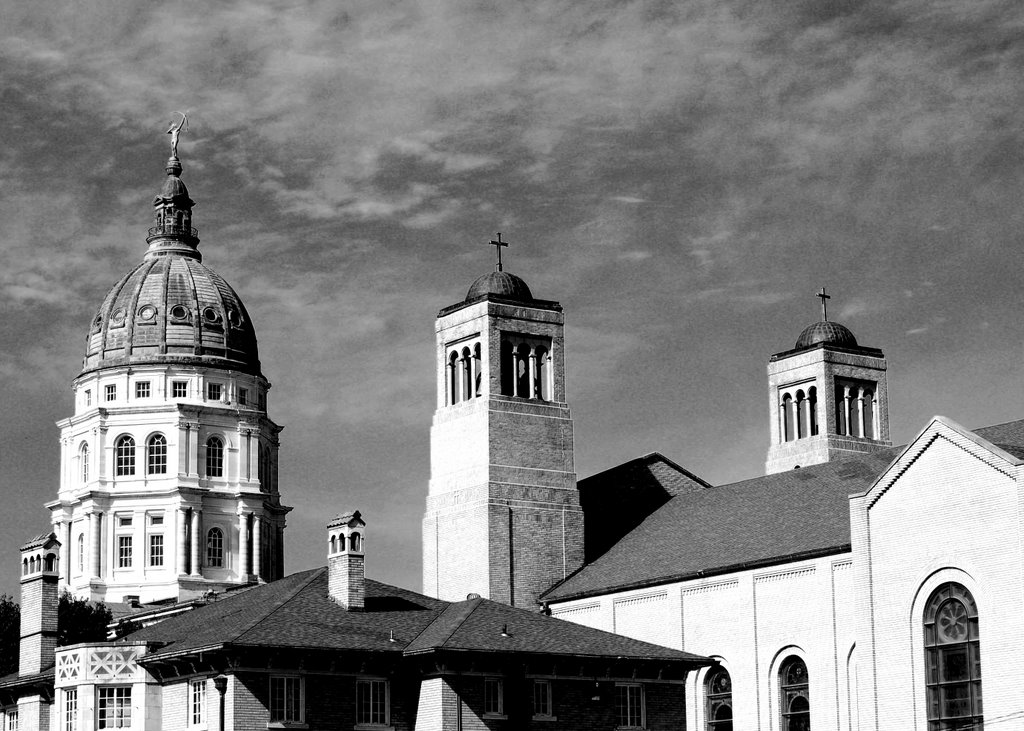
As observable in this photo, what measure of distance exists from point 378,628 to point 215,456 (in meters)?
87.6

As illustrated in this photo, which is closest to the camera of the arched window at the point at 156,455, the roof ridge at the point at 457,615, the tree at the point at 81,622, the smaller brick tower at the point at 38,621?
the roof ridge at the point at 457,615

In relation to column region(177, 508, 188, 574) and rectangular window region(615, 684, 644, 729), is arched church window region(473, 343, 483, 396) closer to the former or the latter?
rectangular window region(615, 684, 644, 729)

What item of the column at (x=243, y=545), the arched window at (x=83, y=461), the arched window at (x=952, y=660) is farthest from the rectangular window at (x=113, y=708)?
the arched window at (x=83, y=461)

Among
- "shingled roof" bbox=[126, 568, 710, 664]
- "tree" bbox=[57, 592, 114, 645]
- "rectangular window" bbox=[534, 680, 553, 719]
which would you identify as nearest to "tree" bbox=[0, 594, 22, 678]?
"tree" bbox=[57, 592, 114, 645]

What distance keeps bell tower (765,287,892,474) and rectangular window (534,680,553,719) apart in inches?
1651

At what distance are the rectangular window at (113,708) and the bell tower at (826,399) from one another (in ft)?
157

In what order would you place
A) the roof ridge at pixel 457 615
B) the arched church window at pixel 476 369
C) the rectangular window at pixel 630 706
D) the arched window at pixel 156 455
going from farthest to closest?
the arched window at pixel 156 455
the arched church window at pixel 476 369
the rectangular window at pixel 630 706
the roof ridge at pixel 457 615

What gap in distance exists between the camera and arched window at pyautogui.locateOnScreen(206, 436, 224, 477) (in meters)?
150

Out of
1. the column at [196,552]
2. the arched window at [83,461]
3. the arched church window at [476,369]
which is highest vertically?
the arched window at [83,461]

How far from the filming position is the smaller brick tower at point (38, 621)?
233ft

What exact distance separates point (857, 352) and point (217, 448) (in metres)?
58.8

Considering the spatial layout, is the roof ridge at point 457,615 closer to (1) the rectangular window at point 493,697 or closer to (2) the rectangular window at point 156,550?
(1) the rectangular window at point 493,697

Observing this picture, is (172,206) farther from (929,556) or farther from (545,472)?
(929,556)

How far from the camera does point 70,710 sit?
213 feet
